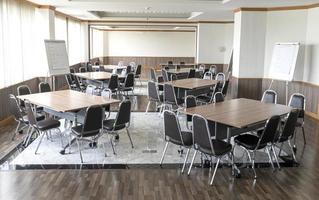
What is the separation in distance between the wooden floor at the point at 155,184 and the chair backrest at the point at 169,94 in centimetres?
277

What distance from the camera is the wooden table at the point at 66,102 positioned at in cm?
500

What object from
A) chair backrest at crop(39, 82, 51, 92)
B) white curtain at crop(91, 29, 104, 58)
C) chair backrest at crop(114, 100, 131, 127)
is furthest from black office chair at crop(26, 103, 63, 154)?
white curtain at crop(91, 29, 104, 58)

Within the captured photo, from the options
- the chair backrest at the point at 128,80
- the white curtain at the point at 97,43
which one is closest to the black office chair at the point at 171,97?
the chair backrest at the point at 128,80

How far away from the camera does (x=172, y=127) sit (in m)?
4.45

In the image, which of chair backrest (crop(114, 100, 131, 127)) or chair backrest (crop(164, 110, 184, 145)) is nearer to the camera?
chair backrest (crop(164, 110, 184, 145))

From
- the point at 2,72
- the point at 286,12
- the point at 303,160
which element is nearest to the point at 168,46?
the point at 286,12

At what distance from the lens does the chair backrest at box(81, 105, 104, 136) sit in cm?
466

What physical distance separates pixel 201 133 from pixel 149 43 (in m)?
16.9

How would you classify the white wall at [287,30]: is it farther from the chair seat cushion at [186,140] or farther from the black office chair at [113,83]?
the chair seat cushion at [186,140]

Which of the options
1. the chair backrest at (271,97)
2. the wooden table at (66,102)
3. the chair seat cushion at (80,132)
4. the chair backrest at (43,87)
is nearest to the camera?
the chair seat cushion at (80,132)

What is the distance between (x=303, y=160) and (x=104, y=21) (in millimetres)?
11928

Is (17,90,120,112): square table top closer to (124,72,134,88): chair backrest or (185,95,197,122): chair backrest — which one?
(185,95,197,122): chair backrest

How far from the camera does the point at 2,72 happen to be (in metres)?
6.98

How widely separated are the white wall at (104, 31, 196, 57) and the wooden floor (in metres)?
16.3
